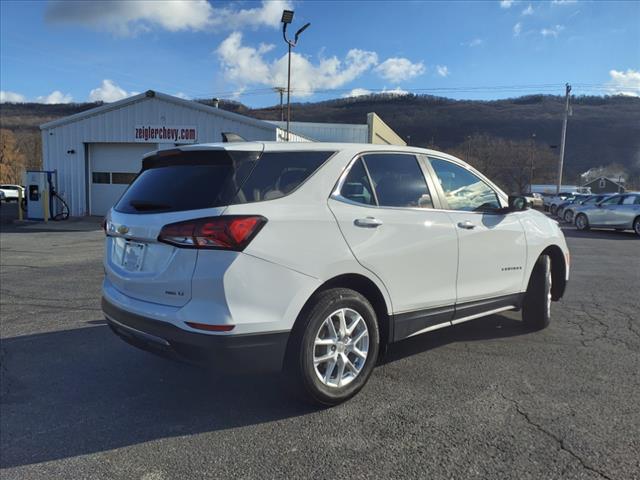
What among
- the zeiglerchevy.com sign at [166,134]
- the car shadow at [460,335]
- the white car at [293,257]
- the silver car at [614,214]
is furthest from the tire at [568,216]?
the white car at [293,257]

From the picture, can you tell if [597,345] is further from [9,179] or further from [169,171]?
[9,179]

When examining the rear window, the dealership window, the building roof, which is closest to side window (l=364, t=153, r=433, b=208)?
the rear window

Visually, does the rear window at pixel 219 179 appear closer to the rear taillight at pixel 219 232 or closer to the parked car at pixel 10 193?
the rear taillight at pixel 219 232

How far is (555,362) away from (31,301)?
6.23m

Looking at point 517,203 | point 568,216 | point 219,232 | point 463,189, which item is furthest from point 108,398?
point 568,216

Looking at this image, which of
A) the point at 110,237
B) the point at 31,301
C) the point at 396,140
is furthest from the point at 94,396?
the point at 396,140

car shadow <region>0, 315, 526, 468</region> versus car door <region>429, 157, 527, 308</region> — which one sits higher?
car door <region>429, 157, 527, 308</region>

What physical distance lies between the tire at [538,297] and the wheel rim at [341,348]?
2.45 m

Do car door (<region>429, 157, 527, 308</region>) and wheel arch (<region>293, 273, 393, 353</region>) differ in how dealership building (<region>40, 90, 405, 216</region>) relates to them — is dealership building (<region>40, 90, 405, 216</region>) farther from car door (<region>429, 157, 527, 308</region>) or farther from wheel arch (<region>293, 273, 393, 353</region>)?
wheel arch (<region>293, 273, 393, 353</region>)

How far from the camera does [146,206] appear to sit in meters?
3.33

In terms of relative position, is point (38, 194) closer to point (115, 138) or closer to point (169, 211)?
point (115, 138)

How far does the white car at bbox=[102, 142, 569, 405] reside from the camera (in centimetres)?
291

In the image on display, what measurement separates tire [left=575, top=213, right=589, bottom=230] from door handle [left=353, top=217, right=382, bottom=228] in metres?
19.4

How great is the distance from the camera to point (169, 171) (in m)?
3.44
